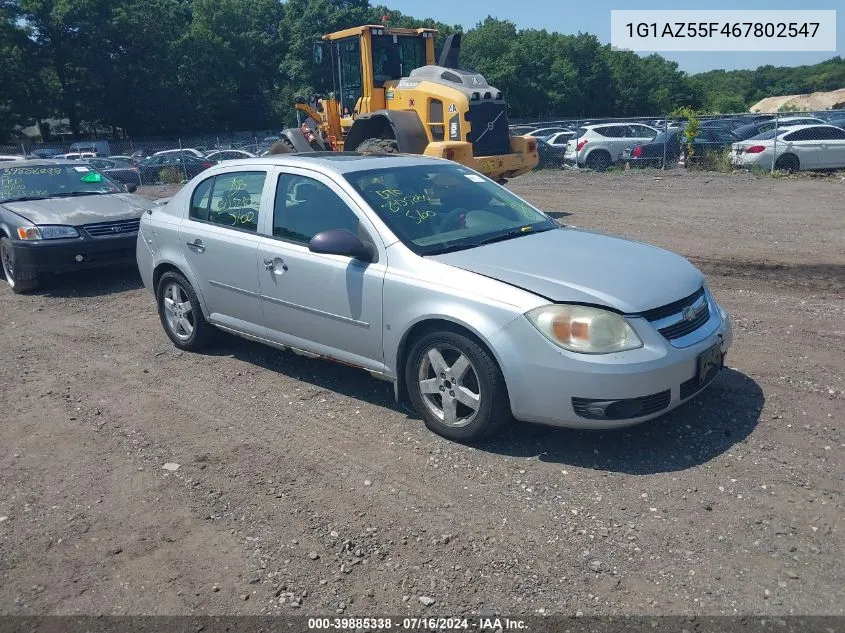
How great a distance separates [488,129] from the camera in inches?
531

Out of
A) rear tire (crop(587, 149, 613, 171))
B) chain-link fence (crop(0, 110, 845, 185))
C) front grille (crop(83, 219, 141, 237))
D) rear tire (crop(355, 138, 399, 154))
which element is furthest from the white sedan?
front grille (crop(83, 219, 141, 237))

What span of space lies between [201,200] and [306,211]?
1388 millimetres

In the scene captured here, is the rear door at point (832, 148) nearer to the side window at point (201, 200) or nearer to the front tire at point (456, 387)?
the side window at point (201, 200)

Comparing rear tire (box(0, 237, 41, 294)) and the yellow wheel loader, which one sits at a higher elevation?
the yellow wheel loader

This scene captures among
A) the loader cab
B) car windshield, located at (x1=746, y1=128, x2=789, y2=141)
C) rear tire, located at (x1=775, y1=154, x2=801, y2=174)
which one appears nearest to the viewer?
the loader cab

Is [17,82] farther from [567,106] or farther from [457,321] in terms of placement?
[457,321]

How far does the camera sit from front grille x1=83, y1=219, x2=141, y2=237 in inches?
348

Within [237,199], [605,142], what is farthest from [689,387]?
[605,142]

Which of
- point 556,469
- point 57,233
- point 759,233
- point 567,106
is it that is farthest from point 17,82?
point 556,469

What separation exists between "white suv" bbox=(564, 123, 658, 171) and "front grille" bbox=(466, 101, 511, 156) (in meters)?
9.76

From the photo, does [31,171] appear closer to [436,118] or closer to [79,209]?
[79,209]

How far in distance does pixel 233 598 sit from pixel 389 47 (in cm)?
1278

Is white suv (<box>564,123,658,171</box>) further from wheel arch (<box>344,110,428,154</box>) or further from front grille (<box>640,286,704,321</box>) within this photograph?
front grille (<box>640,286,704,321</box>)

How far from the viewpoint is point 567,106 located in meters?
69.9
